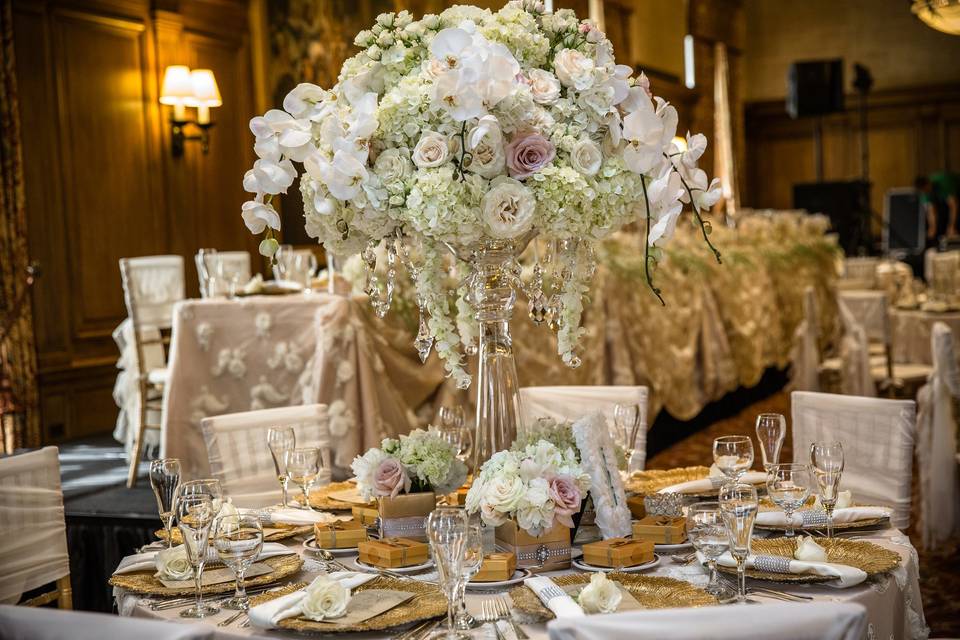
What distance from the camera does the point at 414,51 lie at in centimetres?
219

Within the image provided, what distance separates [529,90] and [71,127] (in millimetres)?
5649

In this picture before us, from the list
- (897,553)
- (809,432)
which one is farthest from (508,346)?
(809,432)

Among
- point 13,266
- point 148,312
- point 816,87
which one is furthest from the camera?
point 816,87

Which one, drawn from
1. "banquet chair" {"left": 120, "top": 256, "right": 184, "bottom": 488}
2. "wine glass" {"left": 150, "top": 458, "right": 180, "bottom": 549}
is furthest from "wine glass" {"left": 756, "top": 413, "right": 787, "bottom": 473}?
"banquet chair" {"left": 120, "top": 256, "right": 184, "bottom": 488}

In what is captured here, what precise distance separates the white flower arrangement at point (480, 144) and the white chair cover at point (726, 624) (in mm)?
798

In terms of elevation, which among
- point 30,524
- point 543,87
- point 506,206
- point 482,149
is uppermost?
point 543,87

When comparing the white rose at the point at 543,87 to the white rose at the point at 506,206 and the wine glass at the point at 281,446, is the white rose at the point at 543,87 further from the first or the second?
the wine glass at the point at 281,446

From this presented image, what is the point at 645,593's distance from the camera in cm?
186

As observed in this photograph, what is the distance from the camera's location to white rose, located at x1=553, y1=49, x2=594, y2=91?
2119 millimetres

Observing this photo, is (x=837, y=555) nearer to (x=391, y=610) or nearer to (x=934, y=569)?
(x=391, y=610)

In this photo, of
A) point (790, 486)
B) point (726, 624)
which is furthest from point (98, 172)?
point (726, 624)

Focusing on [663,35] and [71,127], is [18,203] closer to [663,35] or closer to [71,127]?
[71,127]

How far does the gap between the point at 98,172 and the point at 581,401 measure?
16.1ft

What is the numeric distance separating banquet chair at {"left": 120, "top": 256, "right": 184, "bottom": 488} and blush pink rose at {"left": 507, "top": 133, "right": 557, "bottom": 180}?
3803mm
